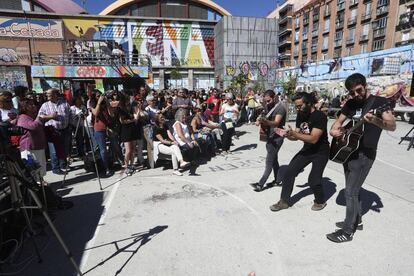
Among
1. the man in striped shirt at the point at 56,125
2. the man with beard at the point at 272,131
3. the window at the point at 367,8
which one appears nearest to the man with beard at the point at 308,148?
the man with beard at the point at 272,131

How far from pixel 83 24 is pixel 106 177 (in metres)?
46.3

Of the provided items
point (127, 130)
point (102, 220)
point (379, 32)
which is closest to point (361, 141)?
point (102, 220)

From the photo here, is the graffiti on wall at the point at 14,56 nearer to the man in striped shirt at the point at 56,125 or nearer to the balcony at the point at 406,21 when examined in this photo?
the man in striped shirt at the point at 56,125

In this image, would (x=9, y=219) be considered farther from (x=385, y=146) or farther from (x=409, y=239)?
(x=385, y=146)

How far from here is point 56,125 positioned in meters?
6.28

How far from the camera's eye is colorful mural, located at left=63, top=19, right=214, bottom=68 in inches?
1725

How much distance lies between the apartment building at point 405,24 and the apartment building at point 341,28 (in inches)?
34.2

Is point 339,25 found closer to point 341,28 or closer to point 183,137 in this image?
point 341,28

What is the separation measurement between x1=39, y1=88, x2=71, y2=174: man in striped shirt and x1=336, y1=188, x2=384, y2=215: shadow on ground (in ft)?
20.6

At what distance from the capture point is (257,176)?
Result: 19.4 ft

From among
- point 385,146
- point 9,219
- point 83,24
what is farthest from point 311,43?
point 9,219

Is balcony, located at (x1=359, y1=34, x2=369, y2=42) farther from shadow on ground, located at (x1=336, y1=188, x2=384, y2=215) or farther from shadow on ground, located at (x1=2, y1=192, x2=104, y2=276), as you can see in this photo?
shadow on ground, located at (x1=2, y1=192, x2=104, y2=276)

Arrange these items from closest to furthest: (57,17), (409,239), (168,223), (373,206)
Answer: (409,239) < (168,223) < (373,206) < (57,17)

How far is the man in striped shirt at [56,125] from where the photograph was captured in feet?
20.0
